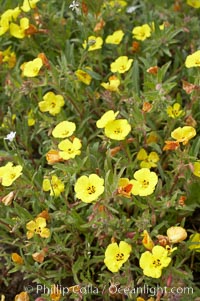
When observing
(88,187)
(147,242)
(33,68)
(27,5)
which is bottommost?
(147,242)

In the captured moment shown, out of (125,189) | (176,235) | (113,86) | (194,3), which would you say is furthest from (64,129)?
(194,3)

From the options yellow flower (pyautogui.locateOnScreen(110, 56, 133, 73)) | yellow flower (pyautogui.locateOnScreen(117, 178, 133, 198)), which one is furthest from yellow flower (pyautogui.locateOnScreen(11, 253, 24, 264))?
yellow flower (pyautogui.locateOnScreen(110, 56, 133, 73))

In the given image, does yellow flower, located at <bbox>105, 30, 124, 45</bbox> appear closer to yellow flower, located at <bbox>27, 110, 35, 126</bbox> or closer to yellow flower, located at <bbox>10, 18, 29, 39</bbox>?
yellow flower, located at <bbox>10, 18, 29, 39</bbox>

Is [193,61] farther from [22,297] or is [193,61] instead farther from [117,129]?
[22,297]

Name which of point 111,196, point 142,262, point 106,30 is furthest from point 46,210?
point 106,30

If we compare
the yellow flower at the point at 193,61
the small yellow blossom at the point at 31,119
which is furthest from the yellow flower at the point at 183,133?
the small yellow blossom at the point at 31,119
